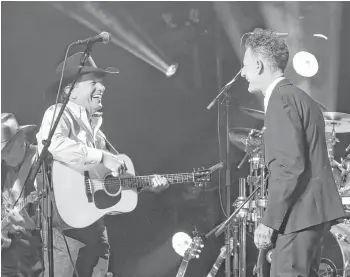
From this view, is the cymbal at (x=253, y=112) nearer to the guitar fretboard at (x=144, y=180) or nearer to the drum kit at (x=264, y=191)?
the drum kit at (x=264, y=191)

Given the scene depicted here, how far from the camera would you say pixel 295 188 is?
204 centimetres

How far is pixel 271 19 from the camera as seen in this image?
174 inches

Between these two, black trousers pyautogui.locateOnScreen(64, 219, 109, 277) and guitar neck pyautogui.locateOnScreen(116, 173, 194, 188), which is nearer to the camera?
black trousers pyautogui.locateOnScreen(64, 219, 109, 277)

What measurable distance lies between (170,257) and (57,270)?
3.27 ft

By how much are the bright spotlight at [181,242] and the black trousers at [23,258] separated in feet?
3.52

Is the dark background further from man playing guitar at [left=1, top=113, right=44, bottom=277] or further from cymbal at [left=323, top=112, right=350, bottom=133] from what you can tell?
cymbal at [left=323, top=112, right=350, bottom=133]

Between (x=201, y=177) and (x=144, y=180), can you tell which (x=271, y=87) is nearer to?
(x=144, y=180)

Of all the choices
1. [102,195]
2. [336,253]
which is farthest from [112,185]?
[336,253]

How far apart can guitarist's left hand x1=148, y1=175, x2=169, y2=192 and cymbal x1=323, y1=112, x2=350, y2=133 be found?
1.41 m

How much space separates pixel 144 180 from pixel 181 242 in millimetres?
717

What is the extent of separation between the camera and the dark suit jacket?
2031mm

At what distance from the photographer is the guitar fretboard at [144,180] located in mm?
3641

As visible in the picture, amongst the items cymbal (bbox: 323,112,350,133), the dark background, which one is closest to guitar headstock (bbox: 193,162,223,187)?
the dark background

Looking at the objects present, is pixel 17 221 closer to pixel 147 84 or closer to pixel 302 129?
pixel 147 84
